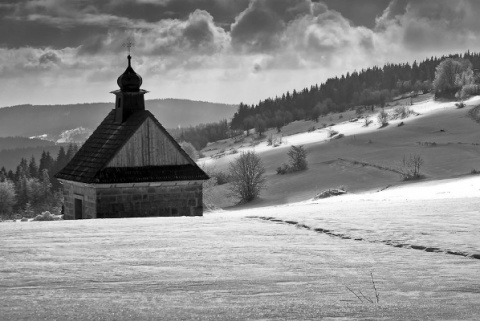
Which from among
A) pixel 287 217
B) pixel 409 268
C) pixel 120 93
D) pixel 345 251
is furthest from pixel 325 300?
pixel 120 93

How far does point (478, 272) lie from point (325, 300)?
179 centimetres

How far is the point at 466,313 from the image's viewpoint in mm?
5289

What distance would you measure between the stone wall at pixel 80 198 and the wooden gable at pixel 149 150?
1529 mm

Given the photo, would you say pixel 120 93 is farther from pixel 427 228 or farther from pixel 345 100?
pixel 345 100

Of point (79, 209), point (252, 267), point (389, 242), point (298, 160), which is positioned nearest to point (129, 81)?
point (79, 209)

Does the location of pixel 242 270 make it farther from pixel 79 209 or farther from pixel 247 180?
pixel 247 180

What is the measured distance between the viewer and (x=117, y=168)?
2731 centimetres

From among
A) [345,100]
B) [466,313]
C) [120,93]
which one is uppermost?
[345,100]

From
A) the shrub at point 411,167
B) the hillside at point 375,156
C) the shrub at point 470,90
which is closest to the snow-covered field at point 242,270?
the hillside at point 375,156

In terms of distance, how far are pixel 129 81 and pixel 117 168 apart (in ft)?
13.0

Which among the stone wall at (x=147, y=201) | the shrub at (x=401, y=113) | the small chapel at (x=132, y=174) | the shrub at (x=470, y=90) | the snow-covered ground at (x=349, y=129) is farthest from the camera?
the shrub at (x=470, y=90)

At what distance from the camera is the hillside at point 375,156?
68125mm

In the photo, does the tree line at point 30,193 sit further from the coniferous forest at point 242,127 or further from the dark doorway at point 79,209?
the dark doorway at point 79,209

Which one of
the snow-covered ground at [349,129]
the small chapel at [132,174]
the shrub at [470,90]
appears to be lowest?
the small chapel at [132,174]
